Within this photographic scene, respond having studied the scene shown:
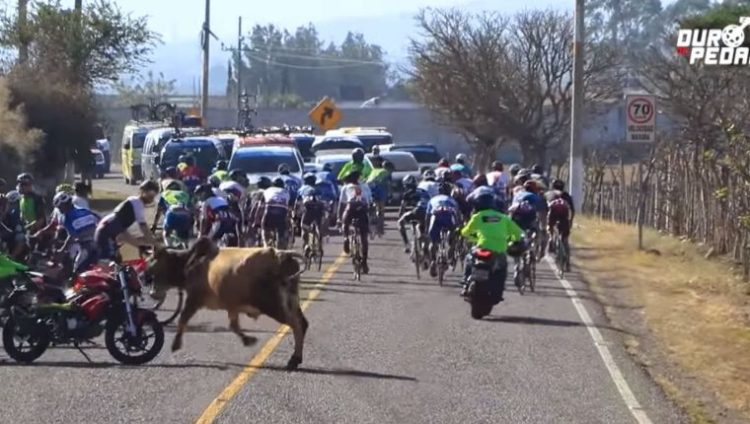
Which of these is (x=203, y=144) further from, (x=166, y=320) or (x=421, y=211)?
(x=166, y=320)

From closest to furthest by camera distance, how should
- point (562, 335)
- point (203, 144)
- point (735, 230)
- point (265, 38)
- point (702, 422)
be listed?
point (702, 422), point (562, 335), point (735, 230), point (203, 144), point (265, 38)

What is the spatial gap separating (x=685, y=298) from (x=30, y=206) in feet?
33.3

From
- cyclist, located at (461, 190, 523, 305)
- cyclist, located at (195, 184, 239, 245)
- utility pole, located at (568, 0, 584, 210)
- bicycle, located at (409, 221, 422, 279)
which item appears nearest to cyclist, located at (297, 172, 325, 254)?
bicycle, located at (409, 221, 422, 279)

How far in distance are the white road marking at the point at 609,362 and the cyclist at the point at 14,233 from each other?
793cm

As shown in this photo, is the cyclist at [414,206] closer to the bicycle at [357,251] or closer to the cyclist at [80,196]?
the bicycle at [357,251]

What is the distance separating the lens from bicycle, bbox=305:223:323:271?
27.2 meters

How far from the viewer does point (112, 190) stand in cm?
5903

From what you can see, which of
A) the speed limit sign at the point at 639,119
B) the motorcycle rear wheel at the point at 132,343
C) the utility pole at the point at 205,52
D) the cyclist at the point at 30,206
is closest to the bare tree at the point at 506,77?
the utility pole at the point at 205,52

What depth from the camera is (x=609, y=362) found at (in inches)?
692

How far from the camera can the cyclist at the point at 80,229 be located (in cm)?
2041

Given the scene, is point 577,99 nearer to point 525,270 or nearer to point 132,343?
point 525,270

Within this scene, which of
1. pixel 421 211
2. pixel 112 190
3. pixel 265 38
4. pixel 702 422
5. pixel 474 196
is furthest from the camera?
pixel 265 38

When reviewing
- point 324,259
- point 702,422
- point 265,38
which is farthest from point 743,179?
point 265,38

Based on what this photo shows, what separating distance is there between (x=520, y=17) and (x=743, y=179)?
109ft
